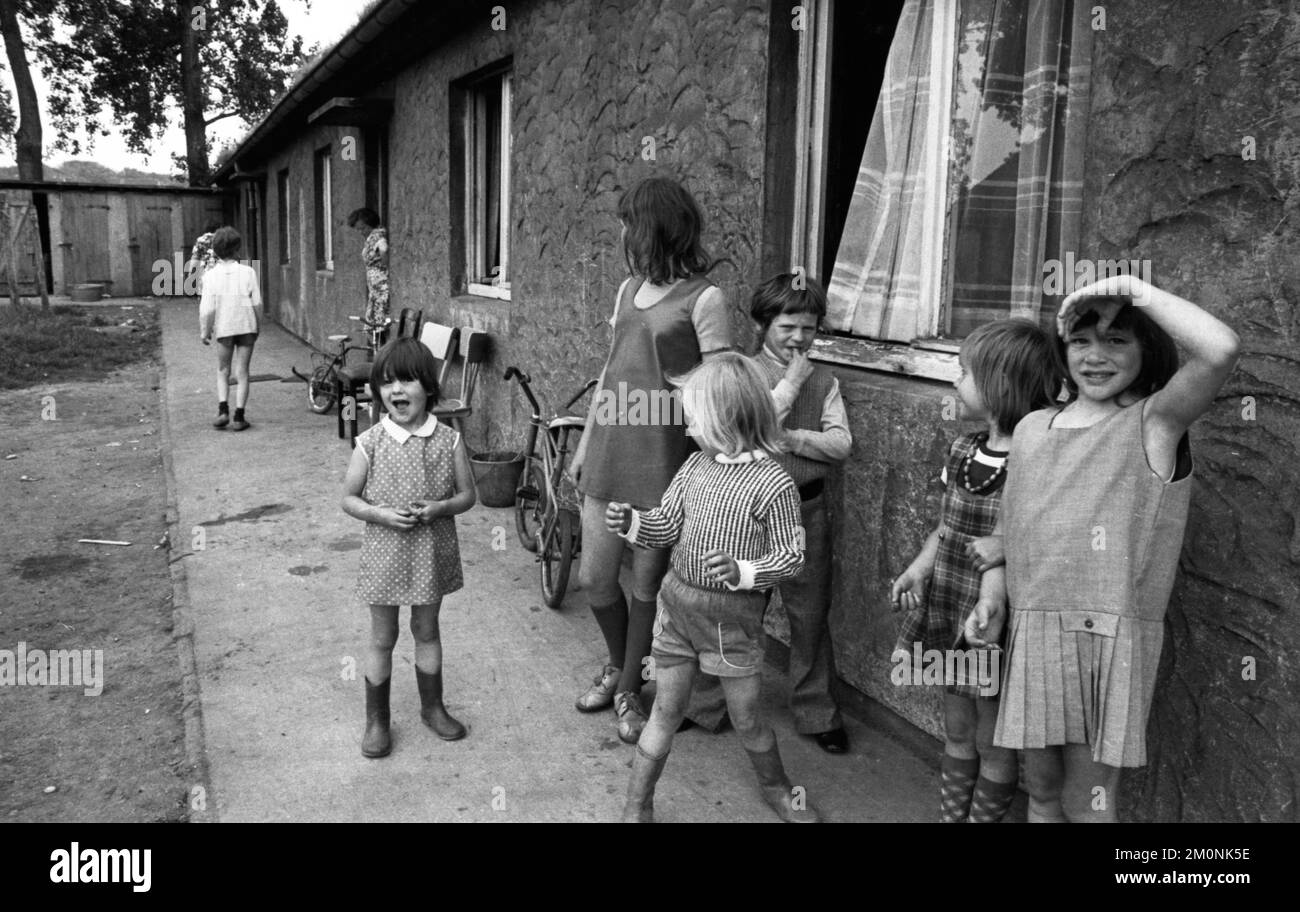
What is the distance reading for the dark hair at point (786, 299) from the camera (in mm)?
3314

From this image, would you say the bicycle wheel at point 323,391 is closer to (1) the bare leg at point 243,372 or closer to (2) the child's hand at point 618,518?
(1) the bare leg at point 243,372

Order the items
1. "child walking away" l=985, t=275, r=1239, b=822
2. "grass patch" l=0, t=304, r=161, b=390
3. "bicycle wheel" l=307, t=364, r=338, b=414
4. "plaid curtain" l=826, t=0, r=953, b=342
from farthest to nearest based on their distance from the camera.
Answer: "grass patch" l=0, t=304, r=161, b=390 → "bicycle wheel" l=307, t=364, r=338, b=414 → "plaid curtain" l=826, t=0, r=953, b=342 → "child walking away" l=985, t=275, r=1239, b=822

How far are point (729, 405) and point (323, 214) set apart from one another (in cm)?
1259

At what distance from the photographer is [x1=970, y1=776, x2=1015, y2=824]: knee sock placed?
2.58 metres

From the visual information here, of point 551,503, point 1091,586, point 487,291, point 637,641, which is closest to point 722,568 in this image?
point 1091,586

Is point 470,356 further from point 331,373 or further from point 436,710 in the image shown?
point 436,710

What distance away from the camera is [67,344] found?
15.0m

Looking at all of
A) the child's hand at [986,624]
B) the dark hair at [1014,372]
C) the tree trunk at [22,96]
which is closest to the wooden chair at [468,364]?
the dark hair at [1014,372]

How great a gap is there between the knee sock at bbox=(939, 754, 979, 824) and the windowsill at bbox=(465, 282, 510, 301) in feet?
17.5

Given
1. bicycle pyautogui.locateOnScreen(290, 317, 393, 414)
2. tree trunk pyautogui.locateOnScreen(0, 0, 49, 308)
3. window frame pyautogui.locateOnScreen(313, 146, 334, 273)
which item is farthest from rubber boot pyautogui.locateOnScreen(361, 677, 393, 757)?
tree trunk pyautogui.locateOnScreen(0, 0, 49, 308)

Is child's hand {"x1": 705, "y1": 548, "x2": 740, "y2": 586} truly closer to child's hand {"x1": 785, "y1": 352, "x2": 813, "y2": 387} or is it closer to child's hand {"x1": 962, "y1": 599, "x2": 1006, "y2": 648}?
child's hand {"x1": 962, "y1": 599, "x2": 1006, "y2": 648}

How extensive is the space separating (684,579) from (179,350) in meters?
14.1
